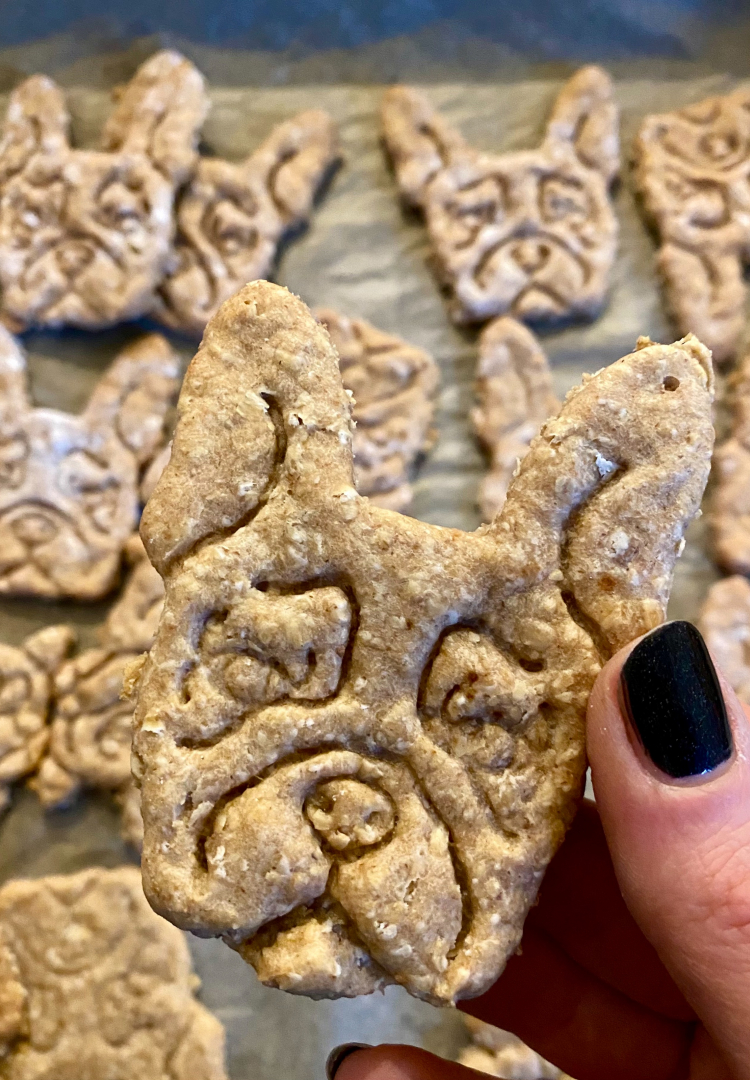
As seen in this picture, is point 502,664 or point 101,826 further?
point 101,826

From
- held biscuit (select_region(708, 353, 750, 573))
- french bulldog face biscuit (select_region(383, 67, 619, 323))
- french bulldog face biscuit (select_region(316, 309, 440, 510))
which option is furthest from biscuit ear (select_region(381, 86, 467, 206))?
held biscuit (select_region(708, 353, 750, 573))

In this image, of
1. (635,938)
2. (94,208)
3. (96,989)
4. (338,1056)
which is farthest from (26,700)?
(635,938)

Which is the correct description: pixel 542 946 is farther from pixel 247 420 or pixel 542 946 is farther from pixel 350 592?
pixel 247 420

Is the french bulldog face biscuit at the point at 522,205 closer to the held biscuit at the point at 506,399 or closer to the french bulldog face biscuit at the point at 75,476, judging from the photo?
the held biscuit at the point at 506,399

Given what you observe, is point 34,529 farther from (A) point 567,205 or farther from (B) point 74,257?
(A) point 567,205

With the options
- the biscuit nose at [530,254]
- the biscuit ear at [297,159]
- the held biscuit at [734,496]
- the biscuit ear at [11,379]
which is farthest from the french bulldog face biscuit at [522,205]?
the biscuit ear at [11,379]

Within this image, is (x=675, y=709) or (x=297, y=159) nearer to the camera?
(x=675, y=709)

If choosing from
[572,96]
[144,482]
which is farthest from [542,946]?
[572,96]
